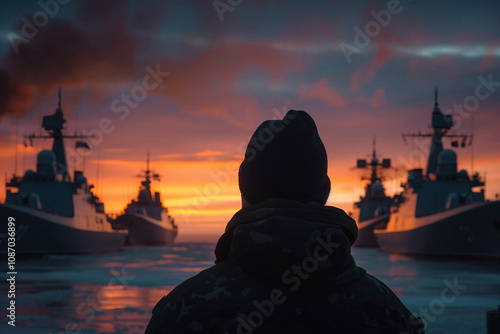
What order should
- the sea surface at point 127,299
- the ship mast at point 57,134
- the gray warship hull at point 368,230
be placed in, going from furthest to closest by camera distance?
the gray warship hull at point 368,230 → the ship mast at point 57,134 → the sea surface at point 127,299

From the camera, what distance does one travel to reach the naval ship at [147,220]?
7794 centimetres

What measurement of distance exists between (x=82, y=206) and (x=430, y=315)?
1597 inches

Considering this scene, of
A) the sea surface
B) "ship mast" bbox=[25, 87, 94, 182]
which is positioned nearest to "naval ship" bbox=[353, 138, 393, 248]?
"ship mast" bbox=[25, 87, 94, 182]

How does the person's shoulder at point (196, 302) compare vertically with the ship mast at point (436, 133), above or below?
below

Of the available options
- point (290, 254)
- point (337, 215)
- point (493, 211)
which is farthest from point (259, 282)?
point (493, 211)

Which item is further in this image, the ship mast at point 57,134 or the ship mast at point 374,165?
the ship mast at point 374,165

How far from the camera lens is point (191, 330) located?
2018 millimetres

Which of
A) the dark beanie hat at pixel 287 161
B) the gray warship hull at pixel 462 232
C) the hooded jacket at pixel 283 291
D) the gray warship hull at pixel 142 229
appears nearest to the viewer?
the hooded jacket at pixel 283 291

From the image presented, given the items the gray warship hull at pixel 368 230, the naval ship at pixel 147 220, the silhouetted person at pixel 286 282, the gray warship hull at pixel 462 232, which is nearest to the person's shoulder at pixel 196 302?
the silhouetted person at pixel 286 282

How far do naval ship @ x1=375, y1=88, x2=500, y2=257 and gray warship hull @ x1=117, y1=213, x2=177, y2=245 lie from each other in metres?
32.1

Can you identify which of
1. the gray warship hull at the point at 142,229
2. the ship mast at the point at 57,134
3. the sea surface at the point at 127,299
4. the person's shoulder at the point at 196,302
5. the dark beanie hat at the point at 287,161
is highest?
the ship mast at the point at 57,134

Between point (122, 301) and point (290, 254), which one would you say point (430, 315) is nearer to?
point (122, 301)

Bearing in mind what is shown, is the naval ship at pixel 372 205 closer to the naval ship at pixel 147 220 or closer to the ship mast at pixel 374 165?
the ship mast at pixel 374 165

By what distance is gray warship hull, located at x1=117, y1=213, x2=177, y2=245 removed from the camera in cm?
7700
